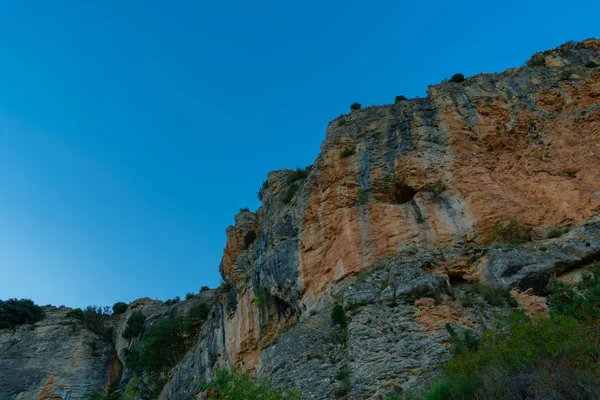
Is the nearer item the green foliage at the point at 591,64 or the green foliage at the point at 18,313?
the green foliage at the point at 591,64

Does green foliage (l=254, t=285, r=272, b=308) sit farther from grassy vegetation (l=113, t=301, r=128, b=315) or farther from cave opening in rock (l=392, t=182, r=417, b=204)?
grassy vegetation (l=113, t=301, r=128, b=315)

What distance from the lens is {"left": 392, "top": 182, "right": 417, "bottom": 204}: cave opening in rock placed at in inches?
879

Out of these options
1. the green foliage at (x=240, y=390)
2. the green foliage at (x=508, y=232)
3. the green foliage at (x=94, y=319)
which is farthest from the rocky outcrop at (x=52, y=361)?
the green foliage at (x=508, y=232)

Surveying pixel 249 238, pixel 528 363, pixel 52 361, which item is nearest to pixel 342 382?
pixel 528 363

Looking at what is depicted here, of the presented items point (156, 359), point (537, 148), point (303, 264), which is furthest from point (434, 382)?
point (156, 359)

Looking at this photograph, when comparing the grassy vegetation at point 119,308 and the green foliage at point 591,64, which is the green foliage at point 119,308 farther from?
the green foliage at point 591,64

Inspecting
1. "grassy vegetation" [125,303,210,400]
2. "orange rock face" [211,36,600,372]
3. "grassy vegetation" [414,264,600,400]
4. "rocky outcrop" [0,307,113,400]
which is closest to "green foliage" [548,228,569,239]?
"orange rock face" [211,36,600,372]

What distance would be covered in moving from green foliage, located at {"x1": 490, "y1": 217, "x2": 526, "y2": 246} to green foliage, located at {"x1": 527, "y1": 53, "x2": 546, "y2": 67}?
40.3ft

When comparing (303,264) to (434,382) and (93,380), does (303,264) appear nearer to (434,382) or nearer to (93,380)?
(434,382)

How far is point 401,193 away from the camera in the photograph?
2255cm

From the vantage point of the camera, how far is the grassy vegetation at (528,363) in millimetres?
9078

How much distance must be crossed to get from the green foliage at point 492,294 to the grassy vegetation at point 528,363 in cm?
228

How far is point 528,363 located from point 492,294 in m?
5.17

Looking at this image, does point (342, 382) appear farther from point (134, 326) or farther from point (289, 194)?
point (134, 326)
